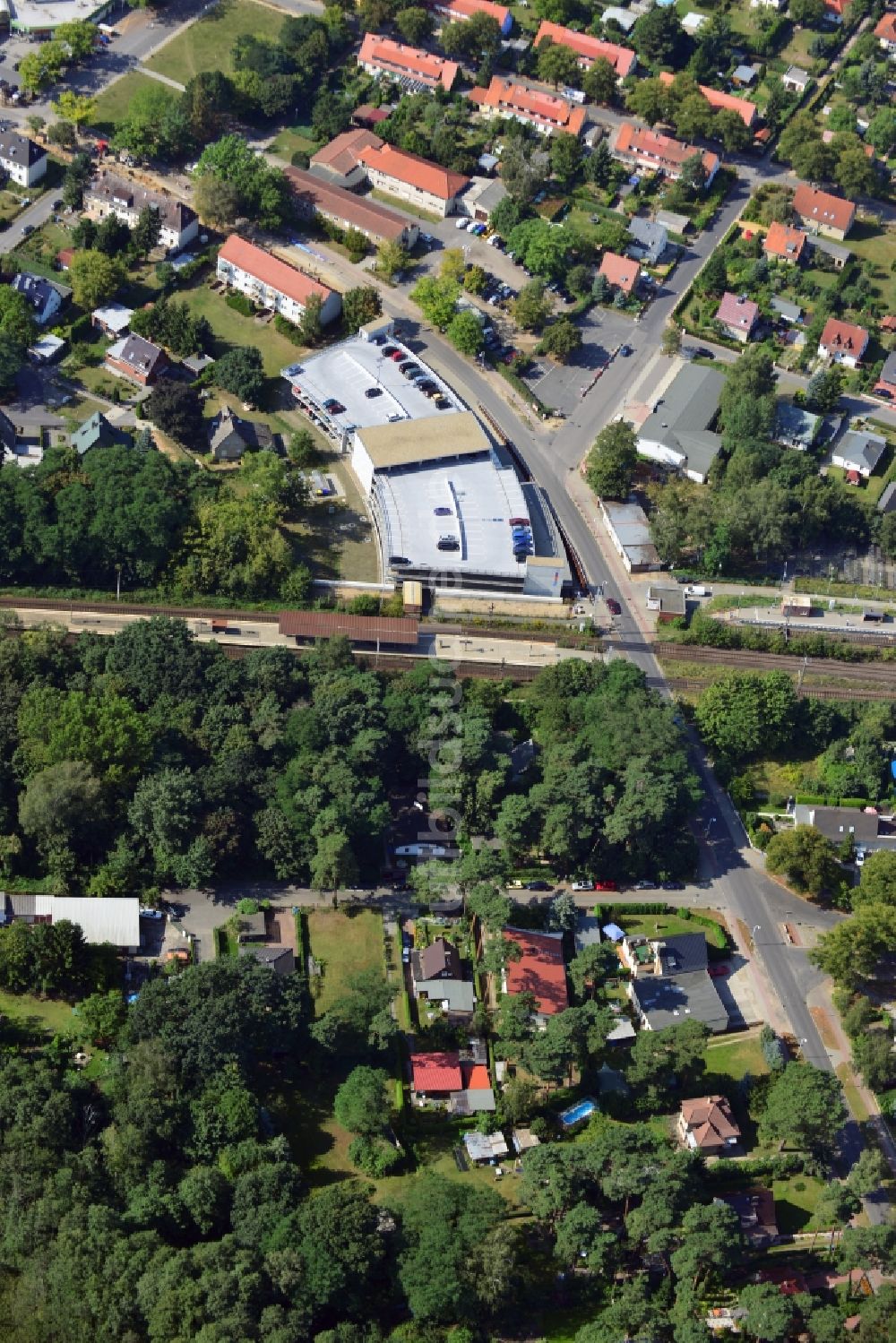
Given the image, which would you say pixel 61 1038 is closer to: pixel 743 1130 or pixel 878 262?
pixel 743 1130

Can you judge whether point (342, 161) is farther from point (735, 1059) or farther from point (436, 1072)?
point (735, 1059)

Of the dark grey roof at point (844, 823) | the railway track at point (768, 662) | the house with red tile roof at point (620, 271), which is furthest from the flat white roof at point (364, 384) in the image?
the dark grey roof at point (844, 823)

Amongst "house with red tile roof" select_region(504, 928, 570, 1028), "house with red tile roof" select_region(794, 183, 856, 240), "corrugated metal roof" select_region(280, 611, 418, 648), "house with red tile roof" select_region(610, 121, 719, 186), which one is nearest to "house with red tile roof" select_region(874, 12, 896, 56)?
"house with red tile roof" select_region(794, 183, 856, 240)

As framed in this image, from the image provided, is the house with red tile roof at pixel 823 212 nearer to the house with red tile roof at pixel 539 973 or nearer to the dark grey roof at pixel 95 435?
the dark grey roof at pixel 95 435

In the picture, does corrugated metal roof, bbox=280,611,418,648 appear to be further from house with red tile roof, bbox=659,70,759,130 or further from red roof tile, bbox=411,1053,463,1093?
house with red tile roof, bbox=659,70,759,130

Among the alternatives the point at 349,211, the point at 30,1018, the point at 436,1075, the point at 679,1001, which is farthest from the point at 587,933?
the point at 349,211

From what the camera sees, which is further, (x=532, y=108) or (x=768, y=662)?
(x=532, y=108)

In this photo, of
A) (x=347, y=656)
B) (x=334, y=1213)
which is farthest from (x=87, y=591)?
(x=334, y=1213)
